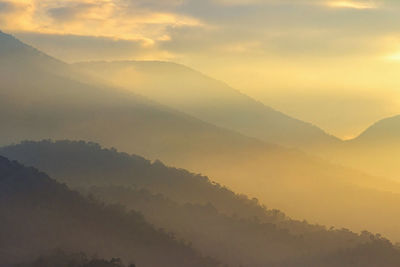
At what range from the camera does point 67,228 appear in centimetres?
13812

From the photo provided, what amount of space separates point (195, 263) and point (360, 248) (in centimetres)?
5155

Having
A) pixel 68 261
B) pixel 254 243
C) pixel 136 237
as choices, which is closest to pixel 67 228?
pixel 136 237

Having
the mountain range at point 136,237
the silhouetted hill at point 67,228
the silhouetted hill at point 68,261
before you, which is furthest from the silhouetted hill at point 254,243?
the silhouetted hill at point 68,261

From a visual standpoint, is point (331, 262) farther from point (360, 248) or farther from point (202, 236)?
point (202, 236)

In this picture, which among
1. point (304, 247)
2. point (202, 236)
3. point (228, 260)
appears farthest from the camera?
point (304, 247)

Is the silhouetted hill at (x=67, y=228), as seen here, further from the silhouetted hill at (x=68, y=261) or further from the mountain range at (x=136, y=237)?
the silhouetted hill at (x=68, y=261)

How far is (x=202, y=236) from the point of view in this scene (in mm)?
176250

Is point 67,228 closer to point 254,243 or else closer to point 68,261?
point 68,261

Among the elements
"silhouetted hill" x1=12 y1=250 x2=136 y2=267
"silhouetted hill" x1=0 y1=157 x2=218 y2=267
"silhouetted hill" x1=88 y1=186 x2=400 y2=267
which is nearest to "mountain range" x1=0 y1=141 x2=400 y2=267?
"silhouetted hill" x1=88 y1=186 x2=400 y2=267

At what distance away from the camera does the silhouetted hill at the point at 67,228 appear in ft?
413

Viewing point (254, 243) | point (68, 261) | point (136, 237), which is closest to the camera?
point (68, 261)

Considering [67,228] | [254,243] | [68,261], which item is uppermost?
[254,243]

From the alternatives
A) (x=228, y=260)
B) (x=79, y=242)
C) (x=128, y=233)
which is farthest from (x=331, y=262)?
(x=79, y=242)

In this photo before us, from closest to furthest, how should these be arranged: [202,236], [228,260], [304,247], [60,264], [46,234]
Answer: [60,264], [46,234], [228,260], [202,236], [304,247]
